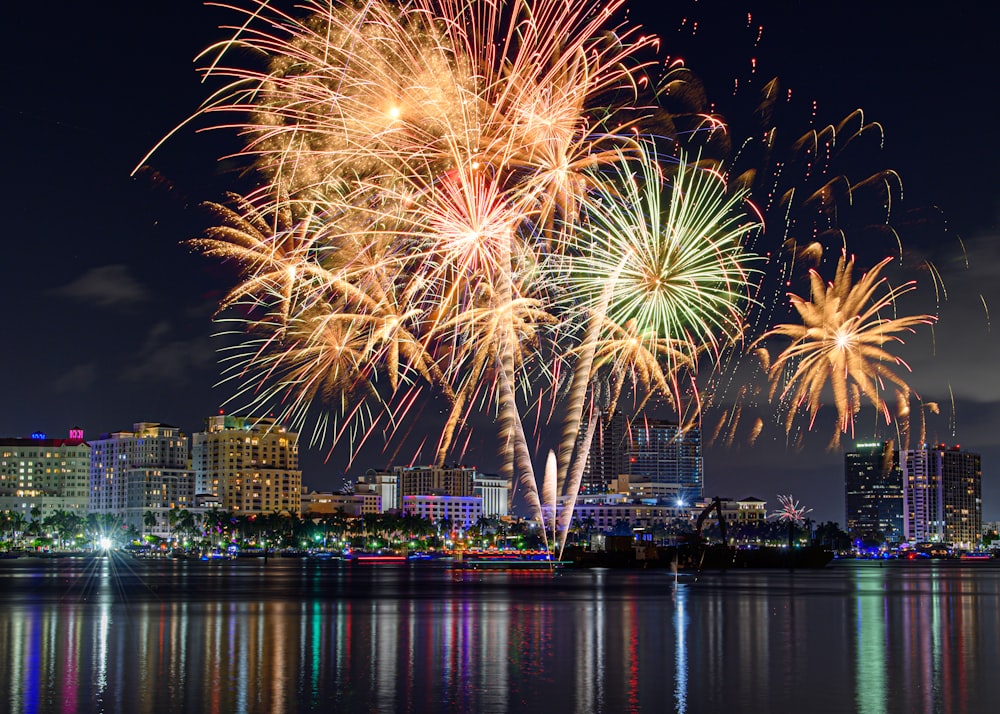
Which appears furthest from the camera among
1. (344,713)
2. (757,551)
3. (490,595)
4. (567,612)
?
(757,551)

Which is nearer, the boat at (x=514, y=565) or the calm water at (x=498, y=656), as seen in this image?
the calm water at (x=498, y=656)

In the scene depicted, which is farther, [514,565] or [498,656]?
[514,565]

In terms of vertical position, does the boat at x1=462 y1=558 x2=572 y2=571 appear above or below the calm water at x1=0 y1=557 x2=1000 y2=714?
below

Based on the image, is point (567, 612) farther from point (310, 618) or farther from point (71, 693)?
point (71, 693)

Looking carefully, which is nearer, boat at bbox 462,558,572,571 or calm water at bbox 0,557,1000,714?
calm water at bbox 0,557,1000,714

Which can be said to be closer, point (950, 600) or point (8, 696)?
point (8, 696)

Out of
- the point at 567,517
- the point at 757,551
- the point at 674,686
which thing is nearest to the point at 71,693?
the point at 674,686

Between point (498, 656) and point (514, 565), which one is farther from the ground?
point (498, 656)

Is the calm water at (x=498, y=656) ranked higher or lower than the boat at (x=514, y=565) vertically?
higher
